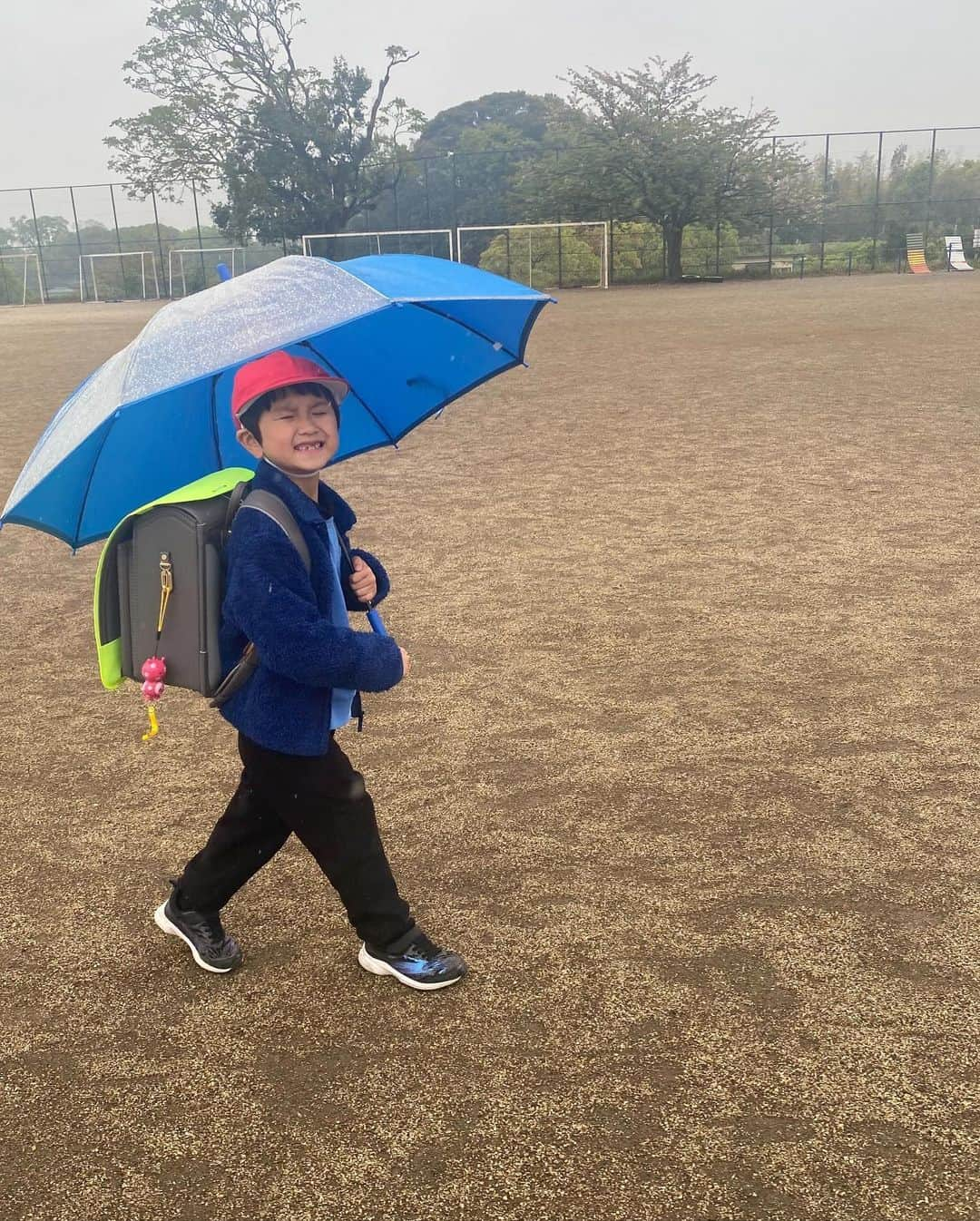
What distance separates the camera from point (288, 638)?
194 centimetres

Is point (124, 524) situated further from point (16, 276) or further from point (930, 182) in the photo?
point (16, 276)

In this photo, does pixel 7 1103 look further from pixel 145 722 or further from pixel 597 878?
pixel 145 722

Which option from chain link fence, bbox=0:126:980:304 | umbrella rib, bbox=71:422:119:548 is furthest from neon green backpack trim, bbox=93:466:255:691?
chain link fence, bbox=0:126:980:304

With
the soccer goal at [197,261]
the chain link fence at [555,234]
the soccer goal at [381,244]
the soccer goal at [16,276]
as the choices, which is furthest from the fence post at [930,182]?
the soccer goal at [16,276]

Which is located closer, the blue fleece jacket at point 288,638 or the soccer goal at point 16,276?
the blue fleece jacket at point 288,638

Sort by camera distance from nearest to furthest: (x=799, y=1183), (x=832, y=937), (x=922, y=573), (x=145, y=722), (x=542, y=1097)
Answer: (x=799, y=1183), (x=542, y=1097), (x=832, y=937), (x=145, y=722), (x=922, y=573)

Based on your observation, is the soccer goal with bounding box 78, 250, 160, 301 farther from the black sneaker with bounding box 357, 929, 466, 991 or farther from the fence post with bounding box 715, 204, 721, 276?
the black sneaker with bounding box 357, 929, 466, 991

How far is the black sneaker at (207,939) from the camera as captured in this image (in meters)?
2.39

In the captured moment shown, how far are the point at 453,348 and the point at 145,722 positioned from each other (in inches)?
74.6

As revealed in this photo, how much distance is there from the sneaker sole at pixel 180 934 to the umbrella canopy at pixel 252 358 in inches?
35.4

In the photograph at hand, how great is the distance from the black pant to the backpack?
0.78 feet

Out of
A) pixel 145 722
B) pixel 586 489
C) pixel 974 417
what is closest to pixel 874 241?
pixel 974 417

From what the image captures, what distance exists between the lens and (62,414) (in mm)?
2311

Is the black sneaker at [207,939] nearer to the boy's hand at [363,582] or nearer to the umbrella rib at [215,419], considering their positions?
the boy's hand at [363,582]
